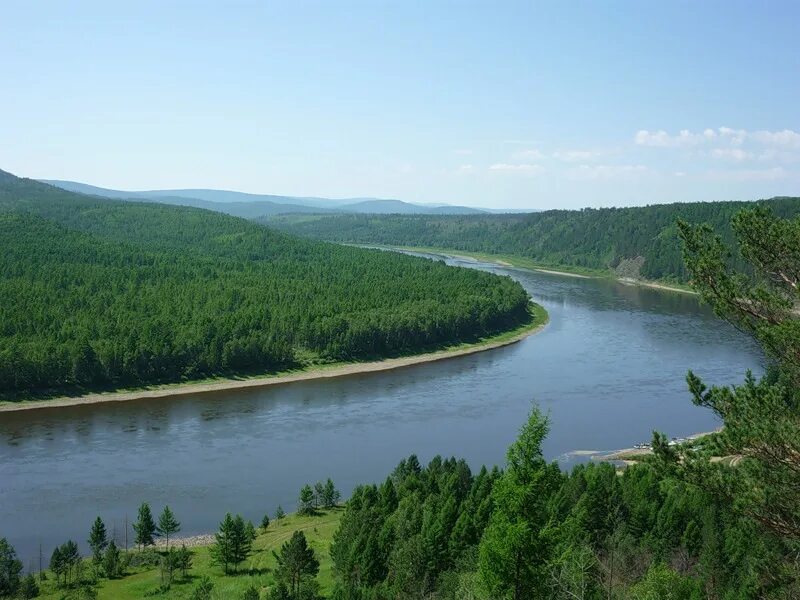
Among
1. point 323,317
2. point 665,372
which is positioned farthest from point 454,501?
point 323,317

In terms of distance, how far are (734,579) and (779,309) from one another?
19652 millimetres

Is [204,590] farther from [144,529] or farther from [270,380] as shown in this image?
[270,380]

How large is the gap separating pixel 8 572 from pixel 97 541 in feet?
13.9

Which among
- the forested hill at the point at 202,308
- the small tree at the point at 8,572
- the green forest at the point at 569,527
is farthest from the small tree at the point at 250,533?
the forested hill at the point at 202,308

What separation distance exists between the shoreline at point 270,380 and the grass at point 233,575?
99.8 feet

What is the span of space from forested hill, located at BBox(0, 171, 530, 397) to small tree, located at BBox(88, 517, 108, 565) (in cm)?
3185

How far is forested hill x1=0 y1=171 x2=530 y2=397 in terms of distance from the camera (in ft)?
223

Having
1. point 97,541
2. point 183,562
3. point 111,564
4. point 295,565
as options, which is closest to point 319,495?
point 183,562

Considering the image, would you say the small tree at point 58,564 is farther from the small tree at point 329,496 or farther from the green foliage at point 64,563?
the small tree at point 329,496

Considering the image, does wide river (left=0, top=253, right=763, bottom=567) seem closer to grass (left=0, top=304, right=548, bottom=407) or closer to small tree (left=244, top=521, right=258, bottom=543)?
grass (left=0, top=304, right=548, bottom=407)

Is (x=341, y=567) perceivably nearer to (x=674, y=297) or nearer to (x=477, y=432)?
(x=477, y=432)

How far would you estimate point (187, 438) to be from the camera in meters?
53.4

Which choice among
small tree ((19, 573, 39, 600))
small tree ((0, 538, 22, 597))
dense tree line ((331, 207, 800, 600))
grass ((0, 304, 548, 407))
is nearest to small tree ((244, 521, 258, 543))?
small tree ((19, 573, 39, 600))

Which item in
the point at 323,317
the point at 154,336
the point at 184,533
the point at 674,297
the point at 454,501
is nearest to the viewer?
the point at 454,501
